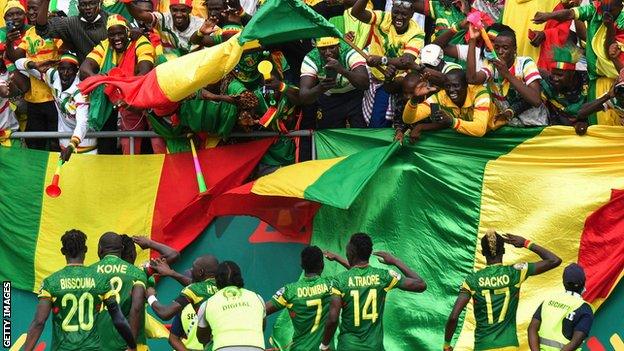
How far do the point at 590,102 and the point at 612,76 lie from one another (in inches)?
16.0

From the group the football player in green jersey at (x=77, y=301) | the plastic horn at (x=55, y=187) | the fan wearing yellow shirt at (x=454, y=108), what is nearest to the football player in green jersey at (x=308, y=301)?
the football player in green jersey at (x=77, y=301)

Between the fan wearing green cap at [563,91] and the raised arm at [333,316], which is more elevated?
the fan wearing green cap at [563,91]

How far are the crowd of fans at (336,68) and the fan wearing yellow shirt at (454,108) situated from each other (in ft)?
0.05

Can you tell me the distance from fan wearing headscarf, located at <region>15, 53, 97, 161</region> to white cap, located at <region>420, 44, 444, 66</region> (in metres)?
3.86

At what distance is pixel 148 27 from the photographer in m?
19.2

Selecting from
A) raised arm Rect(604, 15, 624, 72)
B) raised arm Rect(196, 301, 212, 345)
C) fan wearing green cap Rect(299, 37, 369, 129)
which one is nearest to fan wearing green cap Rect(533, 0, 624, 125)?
raised arm Rect(604, 15, 624, 72)

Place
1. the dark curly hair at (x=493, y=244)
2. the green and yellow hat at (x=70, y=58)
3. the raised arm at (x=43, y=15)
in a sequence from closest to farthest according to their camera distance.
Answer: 1. the dark curly hair at (x=493, y=244)
2. the green and yellow hat at (x=70, y=58)
3. the raised arm at (x=43, y=15)

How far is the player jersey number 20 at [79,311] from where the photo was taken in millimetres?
15359

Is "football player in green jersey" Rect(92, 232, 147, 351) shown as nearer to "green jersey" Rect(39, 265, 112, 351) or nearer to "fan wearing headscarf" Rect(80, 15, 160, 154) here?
"green jersey" Rect(39, 265, 112, 351)

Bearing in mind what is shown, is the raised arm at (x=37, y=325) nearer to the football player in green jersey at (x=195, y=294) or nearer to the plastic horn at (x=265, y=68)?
the football player in green jersey at (x=195, y=294)

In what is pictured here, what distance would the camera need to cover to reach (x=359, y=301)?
15586 millimetres

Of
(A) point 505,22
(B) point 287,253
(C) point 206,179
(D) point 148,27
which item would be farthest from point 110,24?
(A) point 505,22

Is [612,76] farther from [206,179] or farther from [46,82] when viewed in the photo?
[46,82]

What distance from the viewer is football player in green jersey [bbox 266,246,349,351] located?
51.4ft
